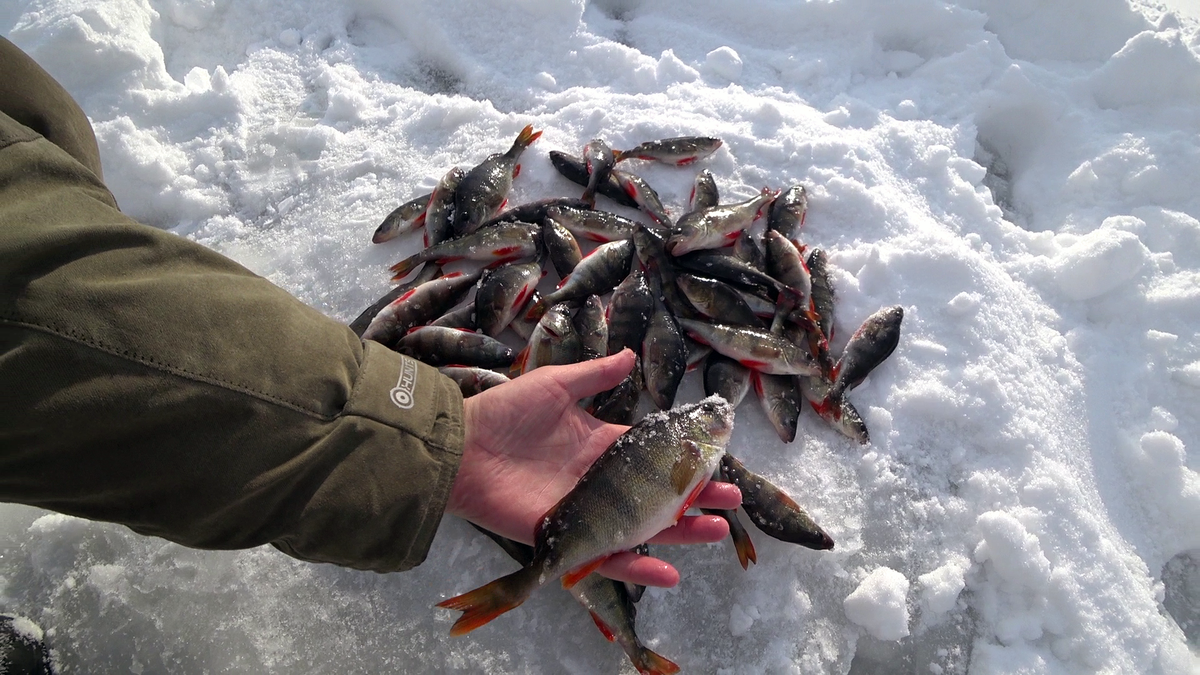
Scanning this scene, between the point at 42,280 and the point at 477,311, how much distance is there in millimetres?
1692

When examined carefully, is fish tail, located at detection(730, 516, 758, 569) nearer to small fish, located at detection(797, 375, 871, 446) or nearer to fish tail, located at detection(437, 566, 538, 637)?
small fish, located at detection(797, 375, 871, 446)

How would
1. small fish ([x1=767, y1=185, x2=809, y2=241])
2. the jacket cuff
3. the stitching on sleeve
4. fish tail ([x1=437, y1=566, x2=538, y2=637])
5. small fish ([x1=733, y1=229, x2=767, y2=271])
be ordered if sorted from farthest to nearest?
small fish ([x1=767, y1=185, x2=809, y2=241])
small fish ([x1=733, y1=229, x2=767, y2=271])
fish tail ([x1=437, y1=566, x2=538, y2=637])
the jacket cuff
the stitching on sleeve

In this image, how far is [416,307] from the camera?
9.90 ft

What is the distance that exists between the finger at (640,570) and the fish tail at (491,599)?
1.13 ft

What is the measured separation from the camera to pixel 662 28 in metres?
4.70

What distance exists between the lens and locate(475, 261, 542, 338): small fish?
296cm

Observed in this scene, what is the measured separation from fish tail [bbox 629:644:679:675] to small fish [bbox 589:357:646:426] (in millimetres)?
914

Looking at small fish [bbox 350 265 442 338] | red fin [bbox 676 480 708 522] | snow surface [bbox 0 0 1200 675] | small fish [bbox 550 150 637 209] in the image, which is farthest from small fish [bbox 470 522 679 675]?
small fish [bbox 550 150 637 209]

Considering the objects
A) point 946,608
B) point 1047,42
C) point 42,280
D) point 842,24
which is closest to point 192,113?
point 42,280

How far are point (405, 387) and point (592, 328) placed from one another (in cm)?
108

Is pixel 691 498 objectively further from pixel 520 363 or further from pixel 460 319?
pixel 460 319

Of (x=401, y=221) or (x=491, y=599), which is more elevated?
(x=401, y=221)

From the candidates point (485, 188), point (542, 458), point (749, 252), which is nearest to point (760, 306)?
point (749, 252)

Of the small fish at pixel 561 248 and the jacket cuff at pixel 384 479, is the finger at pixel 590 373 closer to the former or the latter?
the jacket cuff at pixel 384 479
